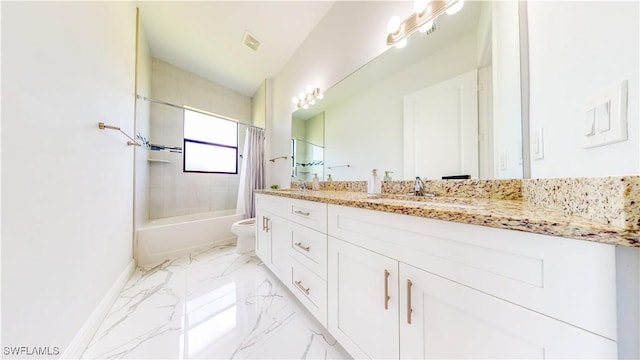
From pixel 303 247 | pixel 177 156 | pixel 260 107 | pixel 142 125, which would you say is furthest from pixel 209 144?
pixel 303 247

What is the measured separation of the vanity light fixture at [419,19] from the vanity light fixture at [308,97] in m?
0.80

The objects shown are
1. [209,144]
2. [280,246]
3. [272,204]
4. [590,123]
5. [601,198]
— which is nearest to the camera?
[601,198]

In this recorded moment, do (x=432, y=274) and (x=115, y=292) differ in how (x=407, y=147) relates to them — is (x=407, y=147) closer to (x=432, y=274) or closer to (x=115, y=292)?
(x=432, y=274)

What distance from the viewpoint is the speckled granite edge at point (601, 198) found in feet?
→ 0.98

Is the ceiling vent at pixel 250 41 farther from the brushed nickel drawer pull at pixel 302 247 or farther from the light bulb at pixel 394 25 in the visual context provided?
the brushed nickel drawer pull at pixel 302 247

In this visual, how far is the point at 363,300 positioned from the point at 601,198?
688 millimetres

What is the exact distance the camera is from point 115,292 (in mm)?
1282

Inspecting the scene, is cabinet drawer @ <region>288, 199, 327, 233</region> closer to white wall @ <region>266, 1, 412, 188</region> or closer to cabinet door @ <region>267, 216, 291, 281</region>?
cabinet door @ <region>267, 216, 291, 281</region>

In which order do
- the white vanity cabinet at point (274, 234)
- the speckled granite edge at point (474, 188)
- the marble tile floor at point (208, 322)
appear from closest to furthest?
the speckled granite edge at point (474, 188), the marble tile floor at point (208, 322), the white vanity cabinet at point (274, 234)

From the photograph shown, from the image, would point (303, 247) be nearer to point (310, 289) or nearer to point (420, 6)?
point (310, 289)

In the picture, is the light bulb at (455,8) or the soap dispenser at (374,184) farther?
the soap dispenser at (374,184)

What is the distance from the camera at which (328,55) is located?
1.82 metres

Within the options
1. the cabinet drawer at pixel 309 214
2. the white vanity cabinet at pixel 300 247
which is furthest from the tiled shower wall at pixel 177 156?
the cabinet drawer at pixel 309 214

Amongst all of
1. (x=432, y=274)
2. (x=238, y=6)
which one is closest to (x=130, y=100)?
(x=238, y=6)
